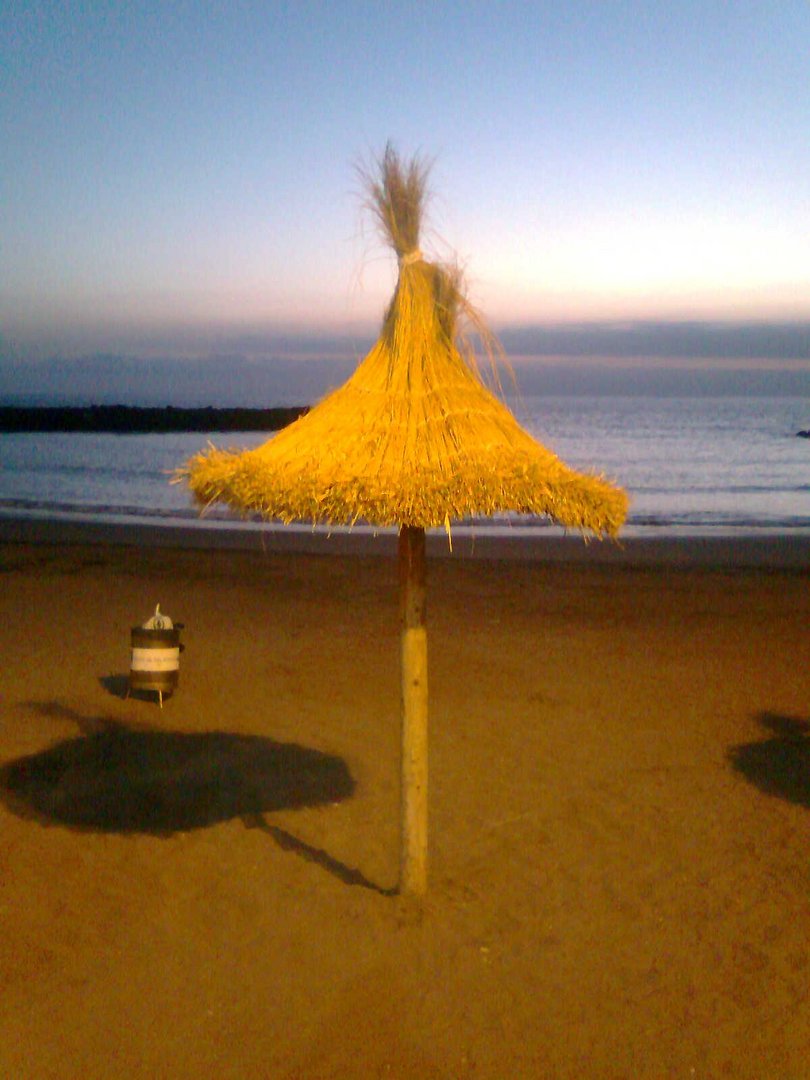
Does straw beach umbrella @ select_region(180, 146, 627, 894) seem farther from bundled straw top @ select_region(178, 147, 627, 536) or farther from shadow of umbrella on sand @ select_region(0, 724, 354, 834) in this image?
shadow of umbrella on sand @ select_region(0, 724, 354, 834)

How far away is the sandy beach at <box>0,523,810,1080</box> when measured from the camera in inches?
137

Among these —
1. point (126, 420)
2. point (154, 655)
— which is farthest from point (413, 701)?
point (126, 420)

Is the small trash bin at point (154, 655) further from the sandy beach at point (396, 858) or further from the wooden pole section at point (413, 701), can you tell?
the wooden pole section at point (413, 701)

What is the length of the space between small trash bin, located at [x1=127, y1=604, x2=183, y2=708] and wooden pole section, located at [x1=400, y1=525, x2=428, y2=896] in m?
3.17

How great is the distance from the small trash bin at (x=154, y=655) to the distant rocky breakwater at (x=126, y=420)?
64.4 m

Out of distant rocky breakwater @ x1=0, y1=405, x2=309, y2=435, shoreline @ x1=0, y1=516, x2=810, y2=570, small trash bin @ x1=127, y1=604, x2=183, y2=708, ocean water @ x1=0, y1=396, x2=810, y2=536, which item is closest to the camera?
small trash bin @ x1=127, y1=604, x2=183, y2=708

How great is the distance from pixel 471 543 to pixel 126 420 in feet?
202

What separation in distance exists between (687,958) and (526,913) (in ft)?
2.26

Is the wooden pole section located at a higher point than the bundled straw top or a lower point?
lower

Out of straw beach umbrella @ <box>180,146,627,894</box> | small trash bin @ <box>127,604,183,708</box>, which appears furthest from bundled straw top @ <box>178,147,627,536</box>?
small trash bin @ <box>127,604,183,708</box>

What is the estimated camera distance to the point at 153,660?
6895 millimetres

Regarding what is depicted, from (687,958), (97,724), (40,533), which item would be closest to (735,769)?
(687,958)

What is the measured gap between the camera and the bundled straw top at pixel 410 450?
3.45 metres

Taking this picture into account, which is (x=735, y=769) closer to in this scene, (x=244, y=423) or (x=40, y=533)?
(x=40, y=533)
